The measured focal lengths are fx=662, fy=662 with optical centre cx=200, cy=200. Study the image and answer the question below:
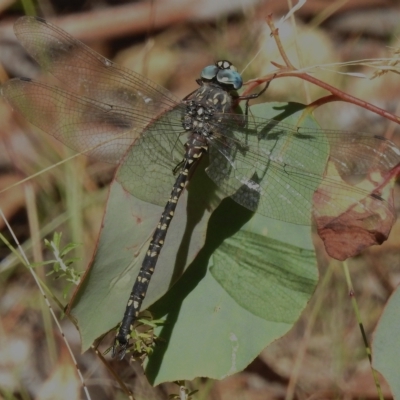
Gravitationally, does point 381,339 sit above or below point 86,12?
below

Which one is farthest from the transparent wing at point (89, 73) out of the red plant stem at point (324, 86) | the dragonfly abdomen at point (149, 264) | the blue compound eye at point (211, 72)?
the red plant stem at point (324, 86)

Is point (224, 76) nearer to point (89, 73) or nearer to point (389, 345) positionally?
point (89, 73)

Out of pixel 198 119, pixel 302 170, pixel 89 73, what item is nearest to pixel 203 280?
pixel 302 170

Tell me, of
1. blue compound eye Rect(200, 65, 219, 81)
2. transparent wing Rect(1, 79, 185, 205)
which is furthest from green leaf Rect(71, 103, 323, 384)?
blue compound eye Rect(200, 65, 219, 81)

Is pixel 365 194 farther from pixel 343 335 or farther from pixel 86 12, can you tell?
pixel 86 12

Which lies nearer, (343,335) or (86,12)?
(343,335)

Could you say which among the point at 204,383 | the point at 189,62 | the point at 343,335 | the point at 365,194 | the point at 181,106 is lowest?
the point at 204,383

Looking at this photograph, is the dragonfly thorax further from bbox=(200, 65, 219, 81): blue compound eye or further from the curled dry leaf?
the curled dry leaf

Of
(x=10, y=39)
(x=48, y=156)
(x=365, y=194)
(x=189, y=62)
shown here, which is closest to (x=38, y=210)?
(x=48, y=156)
